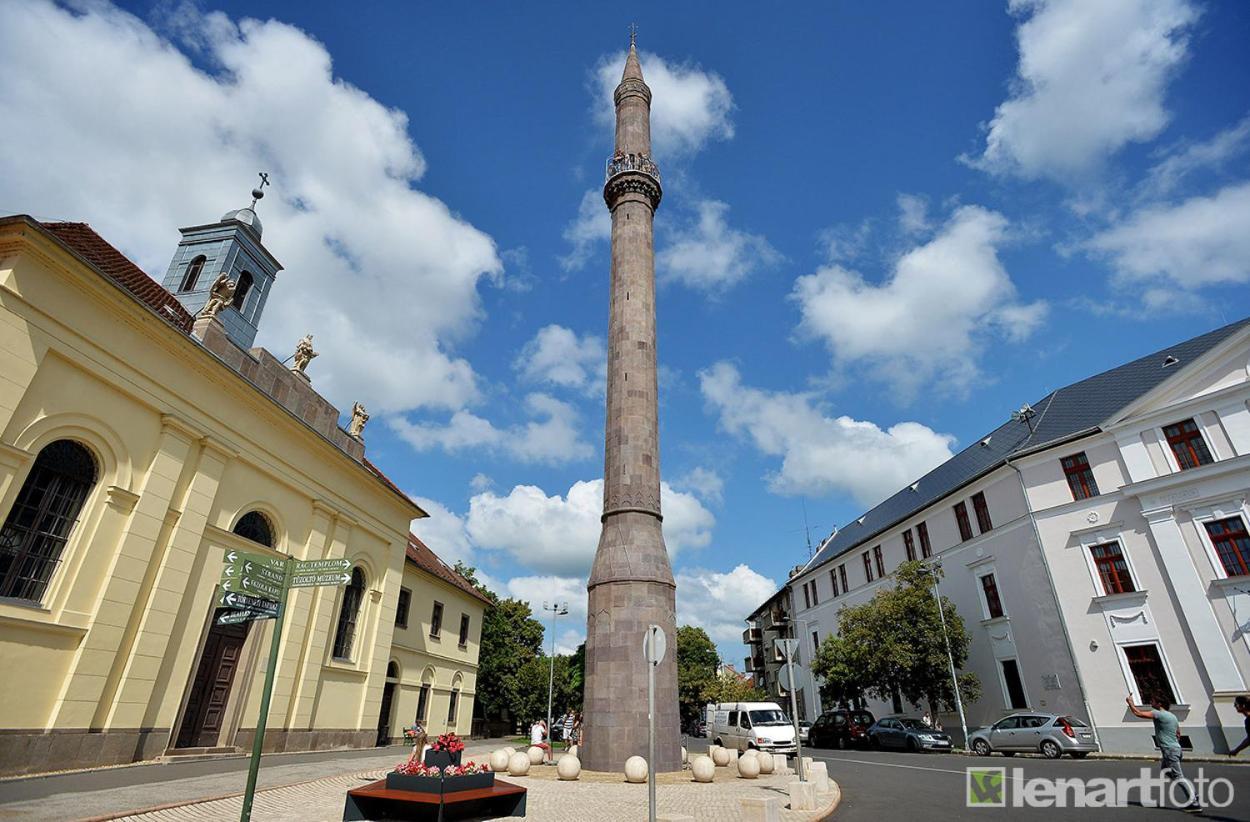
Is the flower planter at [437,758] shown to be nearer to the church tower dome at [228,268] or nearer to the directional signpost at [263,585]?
the directional signpost at [263,585]

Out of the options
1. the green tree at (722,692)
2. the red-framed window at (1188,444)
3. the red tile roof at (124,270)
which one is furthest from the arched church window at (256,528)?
the green tree at (722,692)

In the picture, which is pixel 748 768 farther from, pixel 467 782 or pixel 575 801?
pixel 467 782

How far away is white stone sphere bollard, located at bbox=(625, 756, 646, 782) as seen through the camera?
43.6 feet

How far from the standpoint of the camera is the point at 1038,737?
763 inches

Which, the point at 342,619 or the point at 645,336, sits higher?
the point at 645,336

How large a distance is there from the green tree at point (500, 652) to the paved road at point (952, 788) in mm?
28745

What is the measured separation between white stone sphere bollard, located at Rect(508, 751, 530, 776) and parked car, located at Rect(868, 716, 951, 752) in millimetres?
16558

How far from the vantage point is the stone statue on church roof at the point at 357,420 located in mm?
23272

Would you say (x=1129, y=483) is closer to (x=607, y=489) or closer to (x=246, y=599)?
(x=607, y=489)

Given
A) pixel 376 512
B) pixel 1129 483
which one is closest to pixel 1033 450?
pixel 1129 483

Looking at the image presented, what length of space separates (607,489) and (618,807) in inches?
367

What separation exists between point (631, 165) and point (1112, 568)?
23908mm

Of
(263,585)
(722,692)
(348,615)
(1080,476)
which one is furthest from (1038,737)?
(722,692)

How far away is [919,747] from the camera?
22875 millimetres
